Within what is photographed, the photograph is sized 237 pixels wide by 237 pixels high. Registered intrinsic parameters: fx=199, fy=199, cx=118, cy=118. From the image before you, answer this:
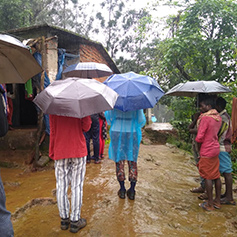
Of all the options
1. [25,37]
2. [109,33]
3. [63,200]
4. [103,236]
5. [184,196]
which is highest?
[109,33]

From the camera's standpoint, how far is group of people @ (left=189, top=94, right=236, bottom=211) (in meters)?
2.88

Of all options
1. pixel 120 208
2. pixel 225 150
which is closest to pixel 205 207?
pixel 225 150

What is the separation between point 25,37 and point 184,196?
5825 mm

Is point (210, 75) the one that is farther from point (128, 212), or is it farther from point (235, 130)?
point (128, 212)

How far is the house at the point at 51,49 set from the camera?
533 centimetres

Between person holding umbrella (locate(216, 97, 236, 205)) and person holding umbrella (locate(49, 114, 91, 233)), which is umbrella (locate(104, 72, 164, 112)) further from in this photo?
person holding umbrella (locate(216, 97, 236, 205))

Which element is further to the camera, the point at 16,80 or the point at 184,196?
the point at 184,196

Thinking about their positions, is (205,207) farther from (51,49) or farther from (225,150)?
(51,49)

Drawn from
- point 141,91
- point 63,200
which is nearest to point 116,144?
point 141,91

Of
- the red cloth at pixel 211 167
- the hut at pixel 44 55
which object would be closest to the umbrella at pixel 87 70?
the hut at pixel 44 55

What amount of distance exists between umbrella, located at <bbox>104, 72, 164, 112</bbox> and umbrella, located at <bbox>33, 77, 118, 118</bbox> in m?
0.54

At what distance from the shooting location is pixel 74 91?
2180 mm

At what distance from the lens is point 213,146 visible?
2.87 metres

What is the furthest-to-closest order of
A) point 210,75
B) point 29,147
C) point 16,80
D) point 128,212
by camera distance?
point 210,75 → point 29,147 → point 128,212 → point 16,80
